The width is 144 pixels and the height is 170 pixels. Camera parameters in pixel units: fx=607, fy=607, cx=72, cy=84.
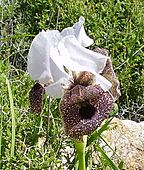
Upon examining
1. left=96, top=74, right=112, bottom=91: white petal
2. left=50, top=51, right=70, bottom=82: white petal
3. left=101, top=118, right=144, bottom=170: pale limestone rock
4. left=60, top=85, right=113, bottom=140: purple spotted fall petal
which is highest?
left=50, top=51, right=70, bottom=82: white petal

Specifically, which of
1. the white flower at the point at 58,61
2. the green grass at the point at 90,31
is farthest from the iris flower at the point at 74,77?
the green grass at the point at 90,31

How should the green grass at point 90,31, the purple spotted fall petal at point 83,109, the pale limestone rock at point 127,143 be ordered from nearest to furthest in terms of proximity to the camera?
the purple spotted fall petal at point 83,109 < the pale limestone rock at point 127,143 < the green grass at point 90,31

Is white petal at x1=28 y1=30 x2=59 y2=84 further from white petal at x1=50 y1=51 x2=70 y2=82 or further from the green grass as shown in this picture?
the green grass

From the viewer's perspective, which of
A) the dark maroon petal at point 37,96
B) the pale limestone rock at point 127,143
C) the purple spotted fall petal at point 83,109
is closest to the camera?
the purple spotted fall petal at point 83,109

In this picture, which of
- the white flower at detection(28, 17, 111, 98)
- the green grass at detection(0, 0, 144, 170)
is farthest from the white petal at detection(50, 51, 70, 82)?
the green grass at detection(0, 0, 144, 170)

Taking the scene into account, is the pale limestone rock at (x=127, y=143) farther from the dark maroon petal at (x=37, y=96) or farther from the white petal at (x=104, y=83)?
the white petal at (x=104, y=83)

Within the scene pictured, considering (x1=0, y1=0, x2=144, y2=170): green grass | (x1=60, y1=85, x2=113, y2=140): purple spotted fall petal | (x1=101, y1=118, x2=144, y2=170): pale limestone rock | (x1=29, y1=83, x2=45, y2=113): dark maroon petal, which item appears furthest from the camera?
(x1=0, y1=0, x2=144, y2=170): green grass
